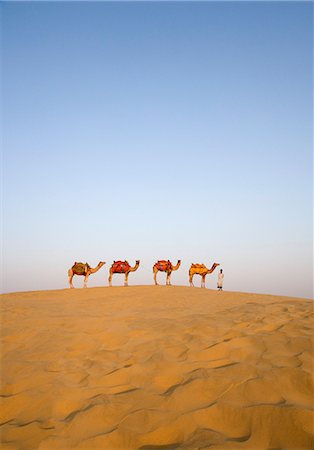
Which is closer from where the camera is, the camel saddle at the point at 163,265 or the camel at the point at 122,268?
the camel at the point at 122,268

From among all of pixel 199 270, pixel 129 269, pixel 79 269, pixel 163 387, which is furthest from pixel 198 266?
pixel 163 387

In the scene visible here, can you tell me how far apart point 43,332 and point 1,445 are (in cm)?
407

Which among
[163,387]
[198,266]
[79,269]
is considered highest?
[198,266]

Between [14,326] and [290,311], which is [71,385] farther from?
[290,311]

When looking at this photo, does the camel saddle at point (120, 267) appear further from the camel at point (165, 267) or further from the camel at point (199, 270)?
the camel at point (199, 270)

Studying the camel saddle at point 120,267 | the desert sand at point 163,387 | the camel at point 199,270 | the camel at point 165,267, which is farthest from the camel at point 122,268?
the desert sand at point 163,387

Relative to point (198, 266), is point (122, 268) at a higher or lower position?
lower

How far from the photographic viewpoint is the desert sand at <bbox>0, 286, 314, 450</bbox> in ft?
8.46

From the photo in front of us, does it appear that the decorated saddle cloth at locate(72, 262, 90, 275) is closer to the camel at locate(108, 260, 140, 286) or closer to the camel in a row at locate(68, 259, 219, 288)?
the camel in a row at locate(68, 259, 219, 288)

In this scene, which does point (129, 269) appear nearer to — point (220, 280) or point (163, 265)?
point (163, 265)

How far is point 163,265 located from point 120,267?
3065 mm

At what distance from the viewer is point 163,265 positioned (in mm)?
22016

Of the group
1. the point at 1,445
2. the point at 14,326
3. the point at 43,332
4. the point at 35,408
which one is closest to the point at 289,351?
the point at 35,408

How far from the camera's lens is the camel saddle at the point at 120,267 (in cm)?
2138
